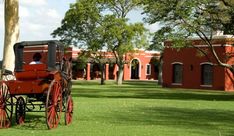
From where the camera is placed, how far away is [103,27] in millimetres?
59250

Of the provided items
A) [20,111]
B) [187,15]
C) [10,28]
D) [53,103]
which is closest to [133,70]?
[187,15]

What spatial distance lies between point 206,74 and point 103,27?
14.1m

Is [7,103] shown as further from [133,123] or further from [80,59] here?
[80,59]

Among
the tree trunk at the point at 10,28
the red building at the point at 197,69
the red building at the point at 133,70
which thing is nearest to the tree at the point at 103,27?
the red building at the point at 197,69

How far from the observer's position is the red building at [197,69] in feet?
160

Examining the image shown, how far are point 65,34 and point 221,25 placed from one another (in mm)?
34196

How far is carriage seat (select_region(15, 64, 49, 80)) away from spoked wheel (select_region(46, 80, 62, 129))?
1.43 feet

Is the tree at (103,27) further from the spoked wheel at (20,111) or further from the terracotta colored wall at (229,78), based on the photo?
the spoked wheel at (20,111)

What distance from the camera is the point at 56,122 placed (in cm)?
1332

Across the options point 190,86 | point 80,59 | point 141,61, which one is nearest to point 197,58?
point 190,86

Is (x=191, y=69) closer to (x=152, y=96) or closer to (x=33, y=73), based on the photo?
(x=152, y=96)

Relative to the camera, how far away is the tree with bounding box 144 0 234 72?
30.7m

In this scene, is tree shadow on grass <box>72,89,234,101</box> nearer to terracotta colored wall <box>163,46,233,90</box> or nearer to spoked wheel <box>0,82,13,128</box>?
terracotta colored wall <box>163,46,233,90</box>

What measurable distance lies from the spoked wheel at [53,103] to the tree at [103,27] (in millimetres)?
44582
